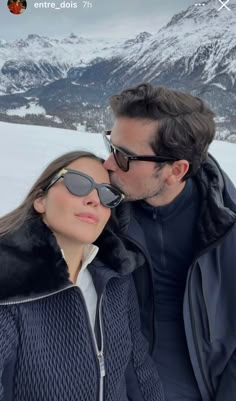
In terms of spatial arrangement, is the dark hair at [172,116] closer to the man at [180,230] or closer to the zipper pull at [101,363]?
the man at [180,230]

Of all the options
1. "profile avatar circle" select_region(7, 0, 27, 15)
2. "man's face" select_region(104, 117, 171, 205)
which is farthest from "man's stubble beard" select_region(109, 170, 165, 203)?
"profile avatar circle" select_region(7, 0, 27, 15)

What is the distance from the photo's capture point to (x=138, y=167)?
136 centimetres

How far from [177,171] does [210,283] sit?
43cm

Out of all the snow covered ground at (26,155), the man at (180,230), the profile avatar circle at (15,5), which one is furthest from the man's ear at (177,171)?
the profile avatar circle at (15,5)

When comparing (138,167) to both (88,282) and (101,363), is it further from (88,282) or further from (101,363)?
(101,363)

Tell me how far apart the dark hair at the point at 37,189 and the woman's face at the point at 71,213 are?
0.03m

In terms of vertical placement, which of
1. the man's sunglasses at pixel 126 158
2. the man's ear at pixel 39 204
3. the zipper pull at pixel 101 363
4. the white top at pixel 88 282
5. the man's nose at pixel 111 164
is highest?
the man's sunglasses at pixel 126 158

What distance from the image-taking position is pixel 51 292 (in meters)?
0.88

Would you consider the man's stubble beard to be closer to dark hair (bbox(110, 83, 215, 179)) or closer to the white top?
dark hair (bbox(110, 83, 215, 179))

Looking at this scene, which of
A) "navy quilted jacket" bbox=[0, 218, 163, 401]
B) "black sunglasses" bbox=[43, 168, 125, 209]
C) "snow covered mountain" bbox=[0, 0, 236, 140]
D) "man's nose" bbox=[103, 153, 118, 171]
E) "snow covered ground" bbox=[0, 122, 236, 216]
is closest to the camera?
"navy quilted jacket" bbox=[0, 218, 163, 401]

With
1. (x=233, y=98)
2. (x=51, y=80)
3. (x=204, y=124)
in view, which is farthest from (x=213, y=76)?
(x=204, y=124)

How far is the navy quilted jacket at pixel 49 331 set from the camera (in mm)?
830

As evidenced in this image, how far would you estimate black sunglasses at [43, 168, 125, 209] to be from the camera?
931 mm

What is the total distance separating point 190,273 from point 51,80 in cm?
1535
